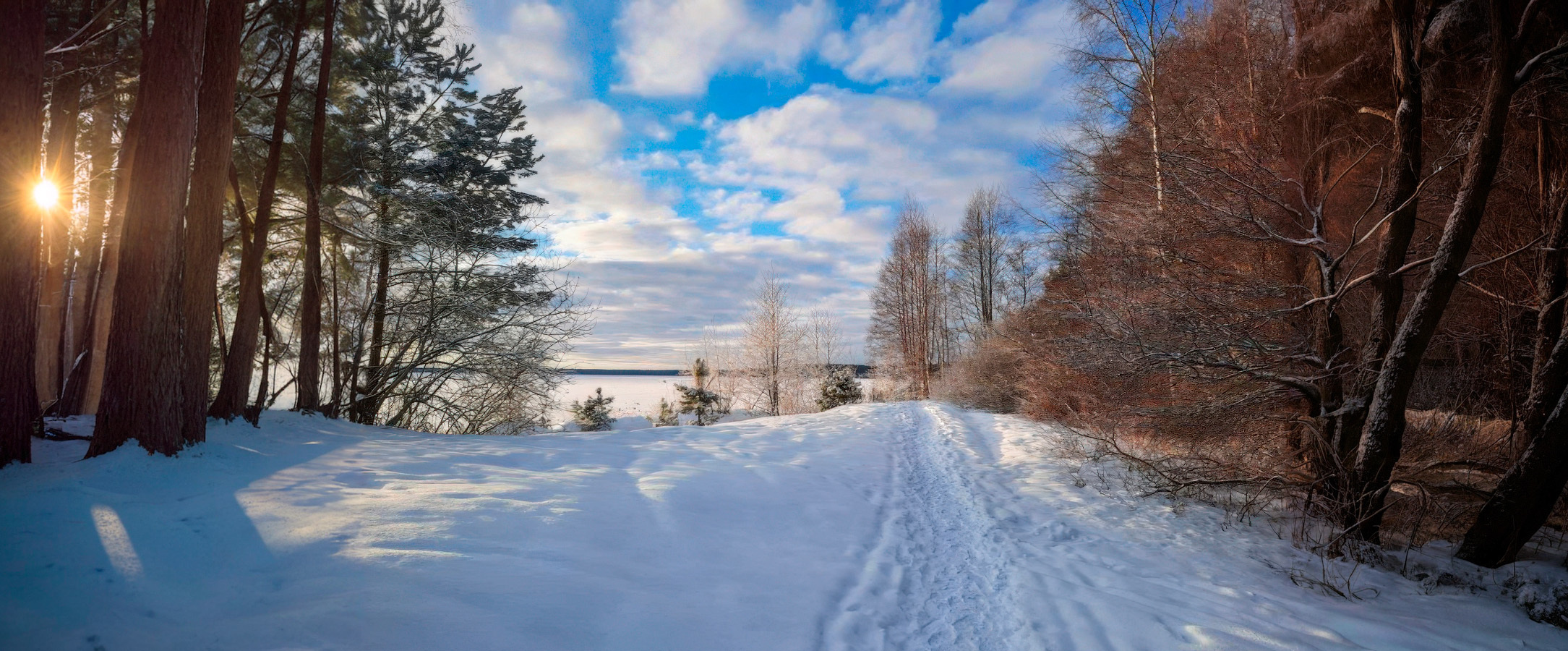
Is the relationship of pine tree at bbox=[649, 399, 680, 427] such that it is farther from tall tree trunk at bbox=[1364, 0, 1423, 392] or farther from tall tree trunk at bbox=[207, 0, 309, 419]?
tall tree trunk at bbox=[1364, 0, 1423, 392]

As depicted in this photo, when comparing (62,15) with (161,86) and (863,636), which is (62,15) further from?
(863,636)

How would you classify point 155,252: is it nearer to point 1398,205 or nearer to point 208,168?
point 208,168

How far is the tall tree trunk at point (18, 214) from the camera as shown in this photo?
4.53m

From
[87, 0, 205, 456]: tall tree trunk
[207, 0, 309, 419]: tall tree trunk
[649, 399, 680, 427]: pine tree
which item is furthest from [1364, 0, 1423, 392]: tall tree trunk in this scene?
[649, 399, 680, 427]: pine tree

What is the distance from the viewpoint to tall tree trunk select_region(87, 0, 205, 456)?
517 cm

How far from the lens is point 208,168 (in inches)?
250

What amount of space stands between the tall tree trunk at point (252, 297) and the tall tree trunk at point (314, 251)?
16.4 inches

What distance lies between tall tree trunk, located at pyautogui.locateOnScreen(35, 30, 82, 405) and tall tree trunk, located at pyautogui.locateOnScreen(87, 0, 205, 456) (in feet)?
15.1

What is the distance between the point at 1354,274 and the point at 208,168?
13.3 m

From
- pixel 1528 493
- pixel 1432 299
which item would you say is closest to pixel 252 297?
pixel 1432 299

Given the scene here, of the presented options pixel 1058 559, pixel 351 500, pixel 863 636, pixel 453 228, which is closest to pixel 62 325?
pixel 453 228

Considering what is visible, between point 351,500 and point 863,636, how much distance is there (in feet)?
12.8

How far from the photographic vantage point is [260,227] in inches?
310

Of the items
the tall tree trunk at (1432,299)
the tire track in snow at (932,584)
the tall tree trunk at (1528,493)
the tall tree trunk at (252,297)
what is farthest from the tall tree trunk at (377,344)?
the tall tree trunk at (1528,493)
